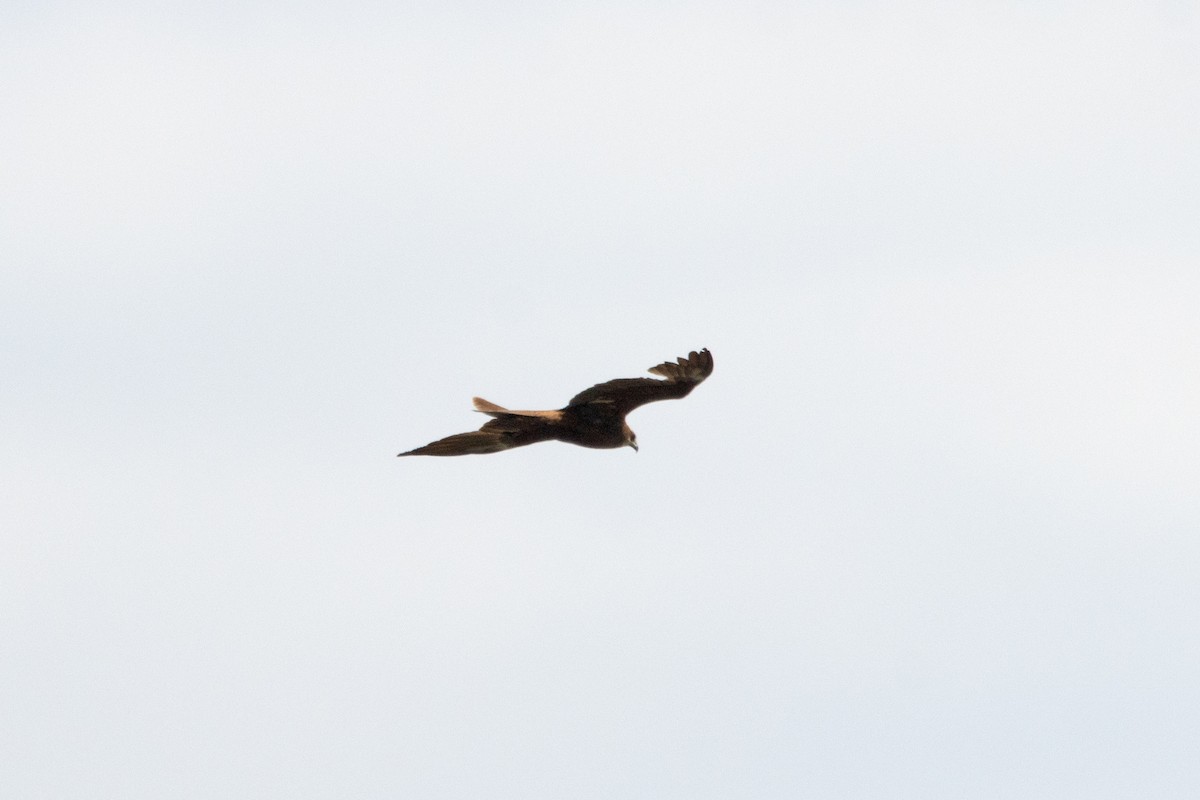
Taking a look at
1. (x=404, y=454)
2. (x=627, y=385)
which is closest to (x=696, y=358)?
(x=627, y=385)

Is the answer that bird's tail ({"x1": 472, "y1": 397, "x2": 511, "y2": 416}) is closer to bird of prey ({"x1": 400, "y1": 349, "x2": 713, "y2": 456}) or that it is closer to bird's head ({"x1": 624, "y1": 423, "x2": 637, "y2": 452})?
bird of prey ({"x1": 400, "y1": 349, "x2": 713, "y2": 456})

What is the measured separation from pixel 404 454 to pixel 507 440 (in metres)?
1.10

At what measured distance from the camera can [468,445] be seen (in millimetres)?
26734

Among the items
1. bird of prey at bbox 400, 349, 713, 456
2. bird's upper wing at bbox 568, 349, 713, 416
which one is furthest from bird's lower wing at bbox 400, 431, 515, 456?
bird's upper wing at bbox 568, 349, 713, 416

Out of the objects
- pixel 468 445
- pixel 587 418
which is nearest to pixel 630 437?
pixel 587 418

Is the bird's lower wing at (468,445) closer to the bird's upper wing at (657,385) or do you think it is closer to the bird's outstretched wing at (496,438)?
the bird's outstretched wing at (496,438)

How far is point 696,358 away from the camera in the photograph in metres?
25.6

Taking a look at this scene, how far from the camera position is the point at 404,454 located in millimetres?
26469

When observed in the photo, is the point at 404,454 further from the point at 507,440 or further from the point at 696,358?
the point at 696,358

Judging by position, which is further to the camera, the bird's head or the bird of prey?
the bird's head

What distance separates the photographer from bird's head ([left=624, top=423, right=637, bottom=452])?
26.7 meters

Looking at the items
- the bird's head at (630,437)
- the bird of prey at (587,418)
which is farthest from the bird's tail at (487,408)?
the bird's head at (630,437)

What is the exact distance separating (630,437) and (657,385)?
3.49ft

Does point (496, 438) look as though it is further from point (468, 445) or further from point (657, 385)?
point (657, 385)
